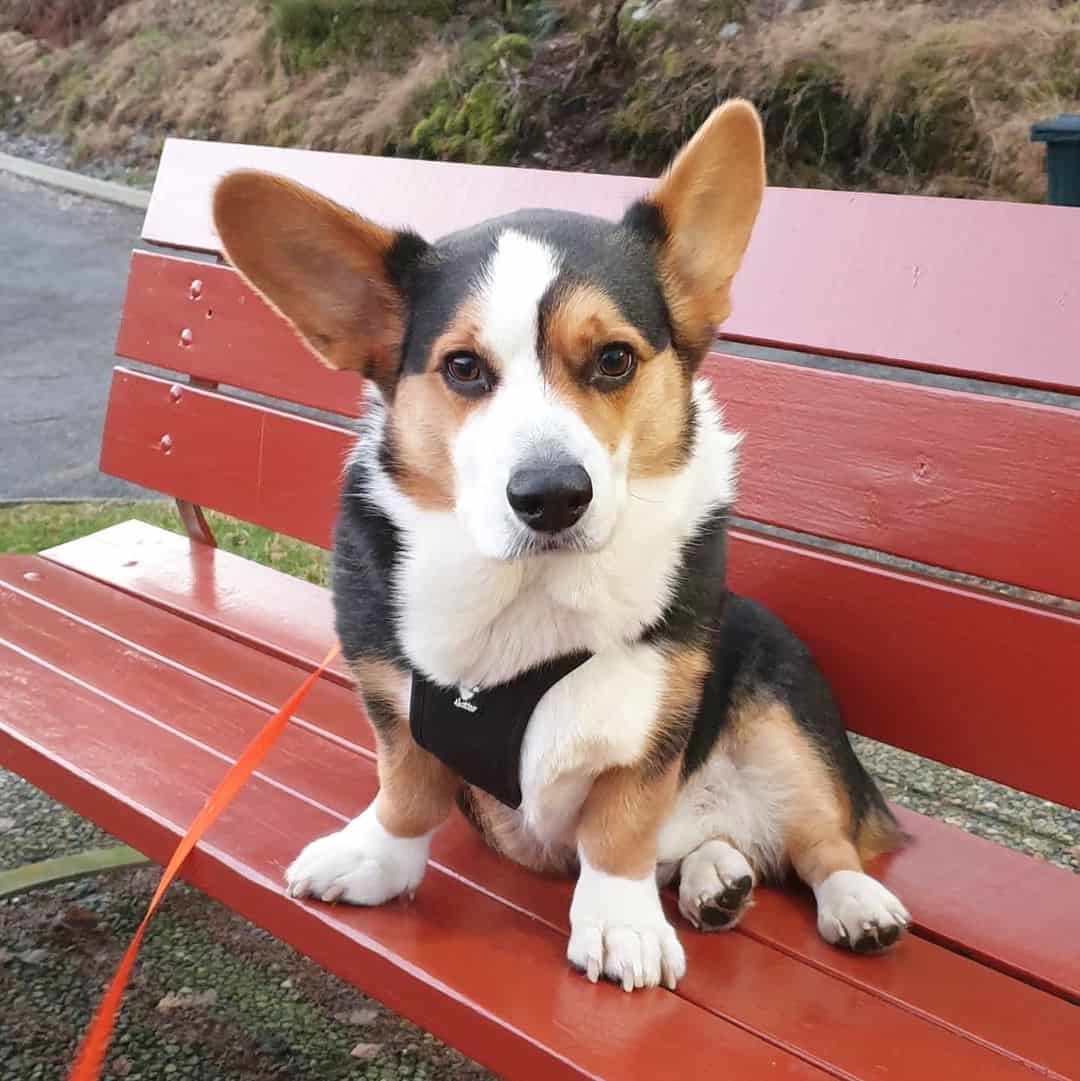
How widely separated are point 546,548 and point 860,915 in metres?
0.60

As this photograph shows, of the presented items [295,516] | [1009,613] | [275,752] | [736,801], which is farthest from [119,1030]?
[1009,613]

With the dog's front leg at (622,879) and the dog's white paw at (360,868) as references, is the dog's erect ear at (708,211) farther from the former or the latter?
the dog's white paw at (360,868)

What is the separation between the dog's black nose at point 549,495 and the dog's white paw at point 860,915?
0.61m

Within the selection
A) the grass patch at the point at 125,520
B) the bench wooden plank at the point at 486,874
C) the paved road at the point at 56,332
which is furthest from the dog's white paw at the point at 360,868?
the paved road at the point at 56,332

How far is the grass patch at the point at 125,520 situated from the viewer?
14.0 feet

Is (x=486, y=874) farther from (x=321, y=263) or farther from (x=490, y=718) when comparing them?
(x=321, y=263)

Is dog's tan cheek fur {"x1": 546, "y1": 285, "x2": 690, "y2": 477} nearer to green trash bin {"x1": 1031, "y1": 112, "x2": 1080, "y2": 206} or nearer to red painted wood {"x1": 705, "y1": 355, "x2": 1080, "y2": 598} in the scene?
red painted wood {"x1": 705, "y1": 355, "x2": 1080, "y2": 598}

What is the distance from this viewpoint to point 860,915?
1.64 meters

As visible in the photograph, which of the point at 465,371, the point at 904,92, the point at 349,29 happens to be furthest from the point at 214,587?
the point at 349,29

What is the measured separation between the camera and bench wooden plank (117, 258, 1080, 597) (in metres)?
1.82

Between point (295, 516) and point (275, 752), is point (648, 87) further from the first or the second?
point (275, 752)

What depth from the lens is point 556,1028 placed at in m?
1.41

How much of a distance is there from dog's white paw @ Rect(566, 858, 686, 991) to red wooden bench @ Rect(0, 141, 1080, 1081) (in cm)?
2

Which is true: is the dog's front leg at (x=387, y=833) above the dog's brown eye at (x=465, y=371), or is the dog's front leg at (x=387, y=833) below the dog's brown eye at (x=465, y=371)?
below
